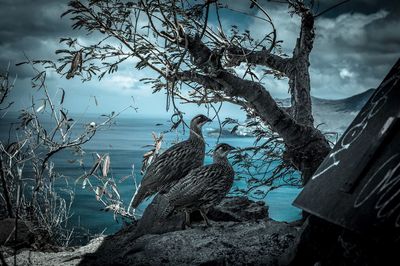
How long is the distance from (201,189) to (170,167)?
61cm

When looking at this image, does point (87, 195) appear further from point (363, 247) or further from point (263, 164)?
point (363, 247)

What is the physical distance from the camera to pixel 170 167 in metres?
5.01

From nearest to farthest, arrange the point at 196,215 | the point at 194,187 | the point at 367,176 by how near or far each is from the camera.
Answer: the point at 367,176 < the point at 194,187 < the point at 196,215

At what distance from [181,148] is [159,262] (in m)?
1.75

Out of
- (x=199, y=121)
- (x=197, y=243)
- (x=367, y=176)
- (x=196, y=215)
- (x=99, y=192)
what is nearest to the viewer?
(x=367, y=176)

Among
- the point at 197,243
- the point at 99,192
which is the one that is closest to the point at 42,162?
the point at 99,192

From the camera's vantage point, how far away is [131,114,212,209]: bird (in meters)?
5.01

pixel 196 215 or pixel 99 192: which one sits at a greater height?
pixel 99 192

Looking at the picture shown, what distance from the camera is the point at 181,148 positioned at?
5266mm

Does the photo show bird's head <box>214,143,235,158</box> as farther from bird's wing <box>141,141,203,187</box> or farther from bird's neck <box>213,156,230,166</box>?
bird's wing <box>141,141,203,187</box>

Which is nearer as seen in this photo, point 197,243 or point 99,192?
point 197,243

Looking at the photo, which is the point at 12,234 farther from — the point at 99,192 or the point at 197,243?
the point at 197,243

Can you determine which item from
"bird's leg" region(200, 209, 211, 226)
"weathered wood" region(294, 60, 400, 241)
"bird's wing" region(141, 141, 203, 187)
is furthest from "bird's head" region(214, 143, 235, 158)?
"weathered wood" region(294, 60, 400, 241)

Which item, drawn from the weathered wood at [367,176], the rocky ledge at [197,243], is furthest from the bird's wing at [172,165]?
the weathered wood at [367,176]
